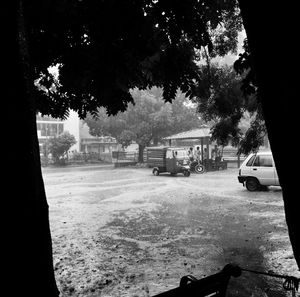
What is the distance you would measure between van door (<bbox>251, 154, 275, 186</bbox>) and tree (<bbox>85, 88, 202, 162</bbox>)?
18.6m

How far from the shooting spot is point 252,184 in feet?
51.4

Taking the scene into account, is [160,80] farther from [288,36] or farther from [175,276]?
[288,36]

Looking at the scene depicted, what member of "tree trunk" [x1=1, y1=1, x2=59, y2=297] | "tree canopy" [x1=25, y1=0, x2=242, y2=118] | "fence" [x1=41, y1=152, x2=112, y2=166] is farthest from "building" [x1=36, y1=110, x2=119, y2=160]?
"tree trunk" [x1=1, y1=1, x2=59, y2=297]

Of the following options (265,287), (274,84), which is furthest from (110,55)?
(265,287)

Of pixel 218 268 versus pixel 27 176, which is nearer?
pixel 27 176

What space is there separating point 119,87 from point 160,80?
0.76 meters

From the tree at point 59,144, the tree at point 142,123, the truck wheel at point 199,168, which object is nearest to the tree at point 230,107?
the truck wheel at point 199,168

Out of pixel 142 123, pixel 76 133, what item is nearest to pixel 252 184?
pixel 142 123

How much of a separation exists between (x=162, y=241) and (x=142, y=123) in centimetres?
2559

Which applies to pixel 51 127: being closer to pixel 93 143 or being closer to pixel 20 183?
pixel 93 143

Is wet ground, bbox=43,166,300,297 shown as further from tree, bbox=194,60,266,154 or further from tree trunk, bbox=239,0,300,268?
tree trunk, bbox=239,0,300,268

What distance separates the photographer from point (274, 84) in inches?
61.4

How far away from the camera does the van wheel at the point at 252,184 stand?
51.0ft

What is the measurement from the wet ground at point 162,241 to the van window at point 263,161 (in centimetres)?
126
